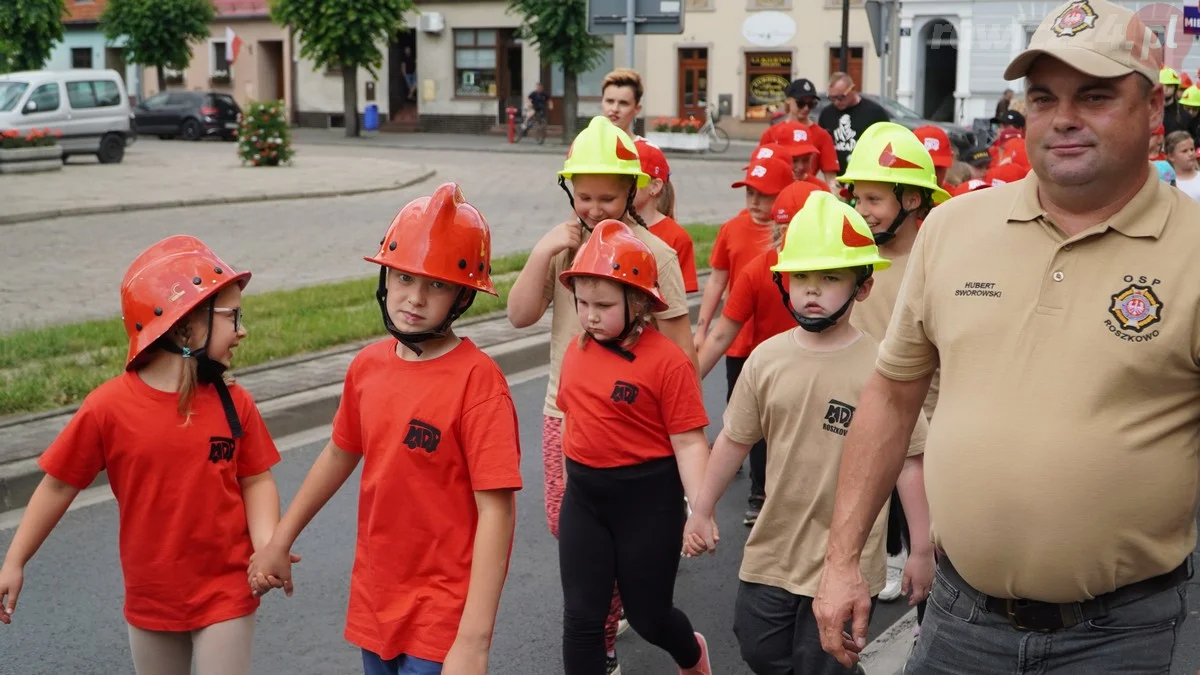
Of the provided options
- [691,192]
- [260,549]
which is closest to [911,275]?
[260,549]

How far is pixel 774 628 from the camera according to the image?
13.4ft

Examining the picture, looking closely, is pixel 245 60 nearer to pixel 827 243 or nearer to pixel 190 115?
pixel 190 115

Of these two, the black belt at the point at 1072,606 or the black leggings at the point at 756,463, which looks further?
the black leggings at the point at 756,463

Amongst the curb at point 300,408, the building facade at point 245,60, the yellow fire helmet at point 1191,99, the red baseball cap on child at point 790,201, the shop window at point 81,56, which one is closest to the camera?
the red baseball cap on child at point 790,201

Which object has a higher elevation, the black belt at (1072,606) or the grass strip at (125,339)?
the black belt at (1072,606)

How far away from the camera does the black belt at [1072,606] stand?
2.75m

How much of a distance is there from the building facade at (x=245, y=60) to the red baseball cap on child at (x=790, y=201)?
47977 millimetres

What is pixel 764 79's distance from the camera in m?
45.0

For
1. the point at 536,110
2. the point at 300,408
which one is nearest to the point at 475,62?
the point at 536,110

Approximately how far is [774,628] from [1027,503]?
1.48 metres

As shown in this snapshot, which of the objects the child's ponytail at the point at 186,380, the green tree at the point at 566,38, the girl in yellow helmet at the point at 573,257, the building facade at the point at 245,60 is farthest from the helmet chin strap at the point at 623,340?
the building facade at the point at 245,60

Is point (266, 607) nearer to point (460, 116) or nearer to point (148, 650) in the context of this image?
point (148, 650)

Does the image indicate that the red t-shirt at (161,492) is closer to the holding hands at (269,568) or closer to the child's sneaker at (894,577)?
the holding hands at (269,568)

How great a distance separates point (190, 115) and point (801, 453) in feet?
131
